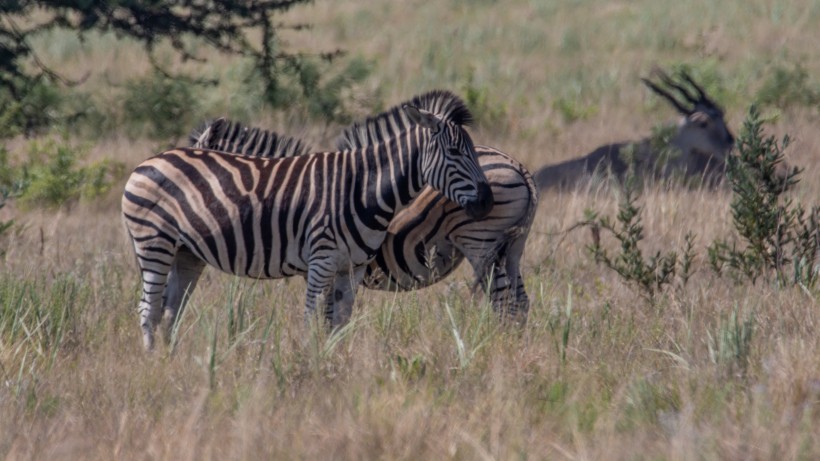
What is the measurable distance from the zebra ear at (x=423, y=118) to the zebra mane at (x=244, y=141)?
50.1 inches

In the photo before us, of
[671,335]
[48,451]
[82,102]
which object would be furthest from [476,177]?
[82,102]

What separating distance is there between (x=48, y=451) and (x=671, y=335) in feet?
10.5

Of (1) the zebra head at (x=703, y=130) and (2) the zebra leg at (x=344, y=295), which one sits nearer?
(2) the zebra leg at (x=344, y=295)

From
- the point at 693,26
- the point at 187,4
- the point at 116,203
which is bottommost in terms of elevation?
the point at 116,203

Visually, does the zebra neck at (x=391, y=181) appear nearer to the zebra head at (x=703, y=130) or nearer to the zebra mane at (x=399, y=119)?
the zebra mane at (x=399, y=119)

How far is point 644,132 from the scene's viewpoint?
16469 mm

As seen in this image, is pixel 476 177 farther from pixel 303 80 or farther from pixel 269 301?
pixel 303 80

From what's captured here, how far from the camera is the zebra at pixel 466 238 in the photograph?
711cm

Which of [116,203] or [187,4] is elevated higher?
[187,4]

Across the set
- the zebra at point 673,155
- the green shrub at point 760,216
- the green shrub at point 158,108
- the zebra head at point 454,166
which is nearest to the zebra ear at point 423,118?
the zebra head at point 454,166

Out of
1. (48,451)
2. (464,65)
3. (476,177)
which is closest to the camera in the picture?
(48,451)

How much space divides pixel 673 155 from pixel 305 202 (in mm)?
6599

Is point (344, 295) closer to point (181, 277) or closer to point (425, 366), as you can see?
point (181, 277)

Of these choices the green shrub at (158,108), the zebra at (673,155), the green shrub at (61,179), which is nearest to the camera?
the green shrub at (61,179)
